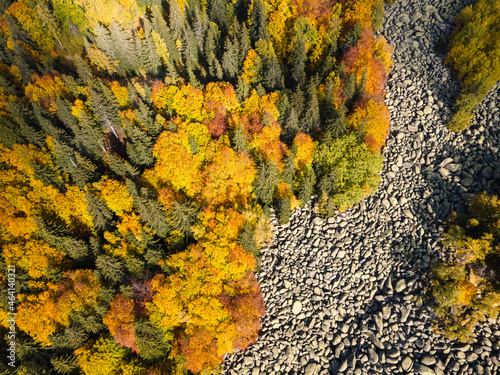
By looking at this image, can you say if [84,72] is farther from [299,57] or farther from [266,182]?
[266,182]

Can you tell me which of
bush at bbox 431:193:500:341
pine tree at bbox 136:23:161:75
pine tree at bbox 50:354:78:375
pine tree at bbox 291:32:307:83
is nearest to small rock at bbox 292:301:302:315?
bush at bbox 431:193:500:341

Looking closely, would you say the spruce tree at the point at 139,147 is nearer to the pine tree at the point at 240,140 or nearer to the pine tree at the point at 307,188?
the pine tree at the point at 240,140

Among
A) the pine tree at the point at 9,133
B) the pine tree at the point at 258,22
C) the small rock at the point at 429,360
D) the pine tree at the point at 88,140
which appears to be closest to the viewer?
the small rock at the point at 429,360

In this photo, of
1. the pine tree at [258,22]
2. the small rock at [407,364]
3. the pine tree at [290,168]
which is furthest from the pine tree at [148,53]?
the small rock at [407,364]

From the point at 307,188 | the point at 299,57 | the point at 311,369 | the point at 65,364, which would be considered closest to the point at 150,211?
the point at 65,364

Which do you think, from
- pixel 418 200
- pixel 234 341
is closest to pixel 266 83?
pixel 418 200

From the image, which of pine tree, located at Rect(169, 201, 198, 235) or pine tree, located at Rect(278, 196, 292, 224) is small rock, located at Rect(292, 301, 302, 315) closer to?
pine tree, located at Rect(278, 196, 292, 224)
